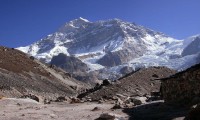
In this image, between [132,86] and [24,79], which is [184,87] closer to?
[132,86]

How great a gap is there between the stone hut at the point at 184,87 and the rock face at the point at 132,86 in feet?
44.0

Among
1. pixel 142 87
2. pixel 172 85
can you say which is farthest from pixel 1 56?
pixel 172 85

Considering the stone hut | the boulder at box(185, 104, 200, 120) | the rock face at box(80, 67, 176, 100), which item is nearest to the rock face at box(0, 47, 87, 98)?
the rock face at box(80, 67, 176, 100)

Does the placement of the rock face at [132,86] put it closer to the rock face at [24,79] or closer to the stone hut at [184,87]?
the rock face at [24,79]

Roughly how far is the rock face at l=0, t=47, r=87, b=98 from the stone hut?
83.8 ft

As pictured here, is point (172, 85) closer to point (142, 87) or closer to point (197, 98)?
point (197, 98)

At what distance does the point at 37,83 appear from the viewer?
68.1 meters

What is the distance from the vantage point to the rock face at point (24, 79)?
58744 mm

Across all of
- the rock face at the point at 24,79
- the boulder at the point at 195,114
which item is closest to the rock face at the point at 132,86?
the rock face at the point at 24,79

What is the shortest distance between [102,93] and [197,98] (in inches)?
851

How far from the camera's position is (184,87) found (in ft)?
90.8

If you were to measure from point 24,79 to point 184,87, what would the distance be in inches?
1720

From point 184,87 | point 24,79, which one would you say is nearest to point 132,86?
point 24,79

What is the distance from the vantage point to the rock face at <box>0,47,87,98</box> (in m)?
58.7
